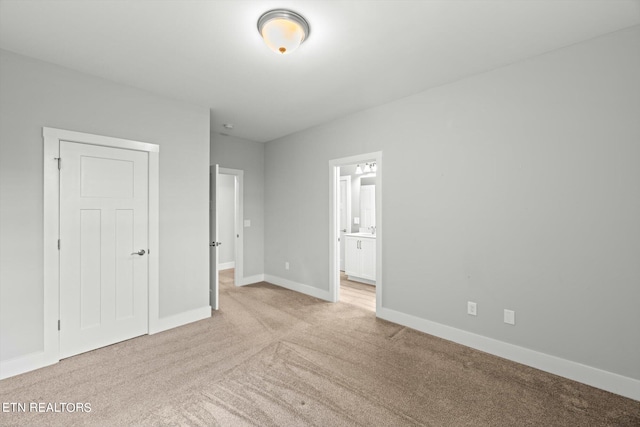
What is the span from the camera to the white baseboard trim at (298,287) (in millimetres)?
4467

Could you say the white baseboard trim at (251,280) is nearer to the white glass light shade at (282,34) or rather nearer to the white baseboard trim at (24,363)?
the white baseboard trim at (24,363)

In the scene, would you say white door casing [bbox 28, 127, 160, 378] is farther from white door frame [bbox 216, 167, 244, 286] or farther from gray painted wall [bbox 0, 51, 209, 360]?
white door frame [bbox 216, 167, 244, 286]

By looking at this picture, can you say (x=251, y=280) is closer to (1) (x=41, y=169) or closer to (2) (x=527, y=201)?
(1) (x=41, y=169)

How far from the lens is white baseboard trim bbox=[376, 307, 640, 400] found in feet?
7.00

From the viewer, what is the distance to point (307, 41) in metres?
2.30

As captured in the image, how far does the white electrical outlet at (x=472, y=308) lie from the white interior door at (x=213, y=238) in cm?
316

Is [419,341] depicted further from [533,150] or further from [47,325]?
[47,325]

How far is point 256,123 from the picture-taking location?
14.4 ft

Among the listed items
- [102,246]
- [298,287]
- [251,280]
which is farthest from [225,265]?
[102,246]

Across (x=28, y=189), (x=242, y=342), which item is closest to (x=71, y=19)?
(x=28, y=189)

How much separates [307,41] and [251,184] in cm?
345

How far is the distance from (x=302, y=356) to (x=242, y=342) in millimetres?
729

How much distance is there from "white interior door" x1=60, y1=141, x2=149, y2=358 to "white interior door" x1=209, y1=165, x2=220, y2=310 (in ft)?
2.86

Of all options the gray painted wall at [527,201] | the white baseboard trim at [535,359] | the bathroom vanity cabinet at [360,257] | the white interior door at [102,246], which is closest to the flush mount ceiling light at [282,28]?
the gray painted wall at [527,201]
